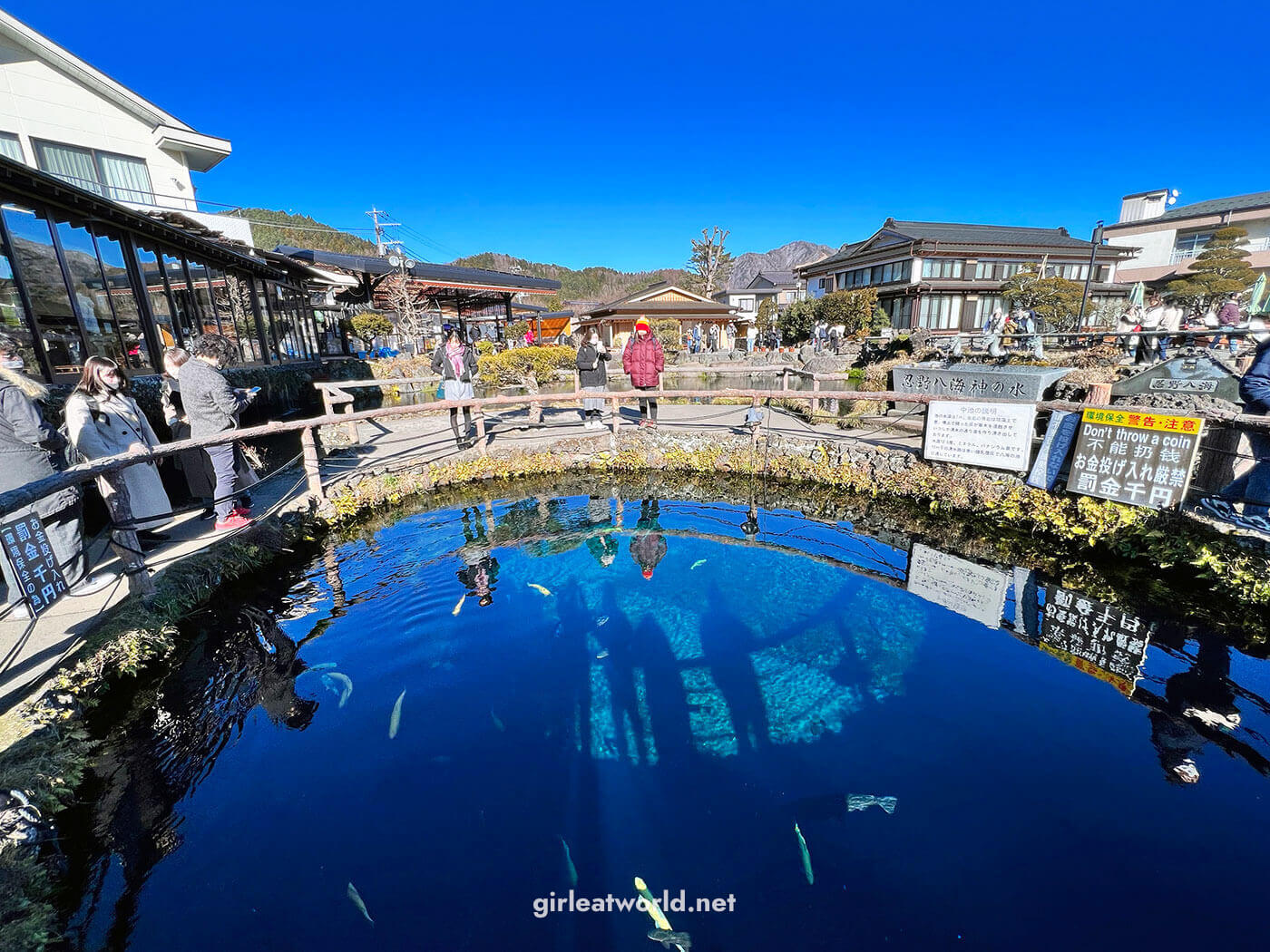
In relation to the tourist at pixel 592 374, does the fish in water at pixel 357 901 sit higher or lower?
lower

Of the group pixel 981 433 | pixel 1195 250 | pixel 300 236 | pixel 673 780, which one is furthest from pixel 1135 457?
pixel 300 236

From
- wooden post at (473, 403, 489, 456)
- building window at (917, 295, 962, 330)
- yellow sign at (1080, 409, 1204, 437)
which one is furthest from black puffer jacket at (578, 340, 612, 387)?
building window at (917, 295, 962, 330)

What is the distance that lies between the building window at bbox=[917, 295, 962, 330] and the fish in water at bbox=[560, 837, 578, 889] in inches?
1355

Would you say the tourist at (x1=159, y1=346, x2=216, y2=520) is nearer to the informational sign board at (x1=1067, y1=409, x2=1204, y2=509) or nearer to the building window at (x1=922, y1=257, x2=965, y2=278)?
the informational sign board at (x1=1067, y1=409, x2=1204, y2=509)

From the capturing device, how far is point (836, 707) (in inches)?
152

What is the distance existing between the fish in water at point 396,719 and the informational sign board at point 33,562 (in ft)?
6.57

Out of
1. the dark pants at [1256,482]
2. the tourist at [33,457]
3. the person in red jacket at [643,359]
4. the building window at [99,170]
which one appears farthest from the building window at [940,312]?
the tourist at [33,457]

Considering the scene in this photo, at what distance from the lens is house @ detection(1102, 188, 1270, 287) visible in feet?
104

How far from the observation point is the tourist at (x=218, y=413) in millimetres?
5176

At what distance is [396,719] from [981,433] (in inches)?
286

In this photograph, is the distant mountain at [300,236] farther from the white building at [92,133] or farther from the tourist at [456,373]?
the tourist at [456,373]

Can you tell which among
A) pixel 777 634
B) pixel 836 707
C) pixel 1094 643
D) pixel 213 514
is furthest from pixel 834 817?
pixel 213 514

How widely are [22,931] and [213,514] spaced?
4488 mm

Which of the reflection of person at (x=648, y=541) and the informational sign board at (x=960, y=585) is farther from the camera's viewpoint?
the reflection of person at (x=648, y=541)
